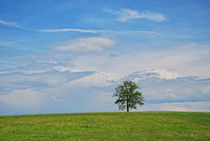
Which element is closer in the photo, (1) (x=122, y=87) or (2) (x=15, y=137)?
(2) (x=15, y=137)

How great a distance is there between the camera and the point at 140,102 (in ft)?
295

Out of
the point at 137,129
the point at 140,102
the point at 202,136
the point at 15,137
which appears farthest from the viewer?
the point at 140,102

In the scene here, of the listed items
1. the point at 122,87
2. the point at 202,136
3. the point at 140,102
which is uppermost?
the point at 122,87

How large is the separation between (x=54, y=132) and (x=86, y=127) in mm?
6953

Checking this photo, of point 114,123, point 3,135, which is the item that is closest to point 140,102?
point 114,123

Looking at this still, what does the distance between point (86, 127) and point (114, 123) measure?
7188mm

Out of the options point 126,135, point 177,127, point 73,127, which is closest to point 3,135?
point 73,127

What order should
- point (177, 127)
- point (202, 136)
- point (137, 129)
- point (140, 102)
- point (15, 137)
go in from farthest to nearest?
point (140, 102) → point (177, 127) → point (137, 129) → point (202, 136) → point (15, 137)

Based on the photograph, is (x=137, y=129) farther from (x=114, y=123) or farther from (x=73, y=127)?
(x=73, y=127)

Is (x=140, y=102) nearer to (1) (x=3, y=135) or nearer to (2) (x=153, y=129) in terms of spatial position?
(2) (x=153, y=129)

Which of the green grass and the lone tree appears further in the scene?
the lone tree

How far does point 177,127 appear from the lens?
49.8 m

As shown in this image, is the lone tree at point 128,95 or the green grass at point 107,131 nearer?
the green grass at point 107,131

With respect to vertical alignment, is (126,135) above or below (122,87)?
below
